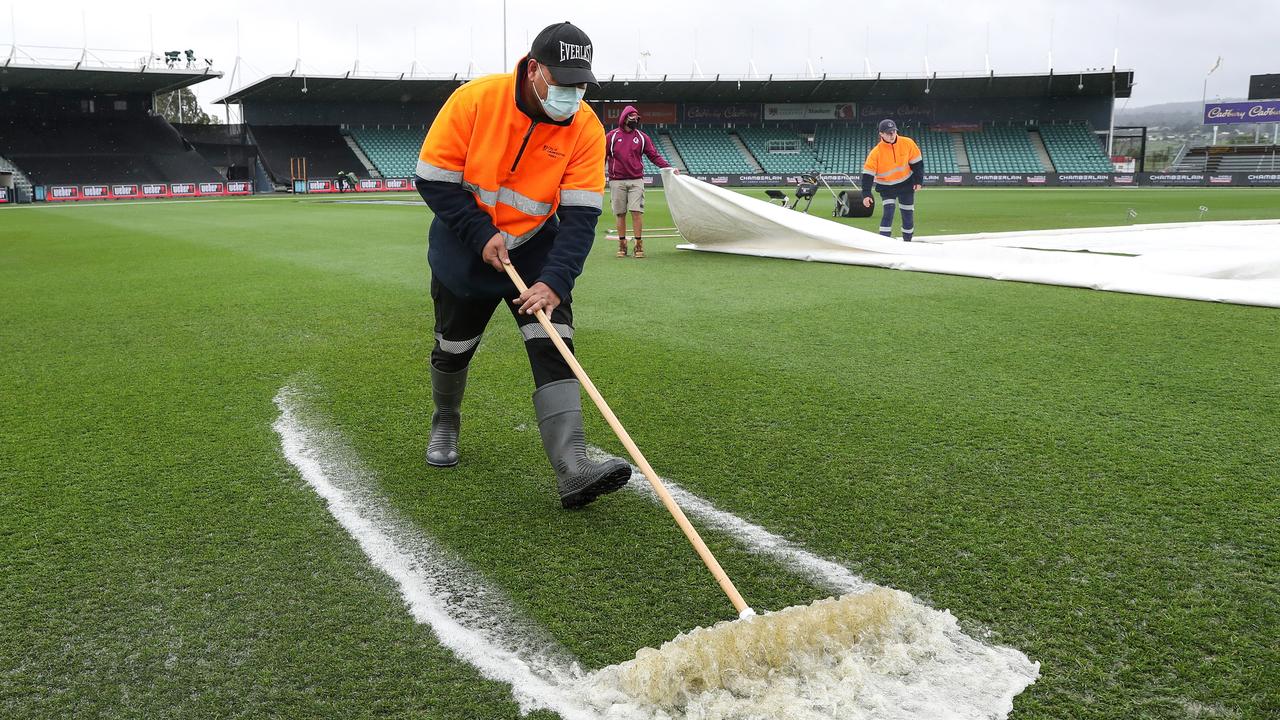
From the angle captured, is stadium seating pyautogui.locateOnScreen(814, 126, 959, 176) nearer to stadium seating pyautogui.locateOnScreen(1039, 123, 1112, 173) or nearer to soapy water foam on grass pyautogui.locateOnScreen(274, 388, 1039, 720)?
stadium seating pyautogui.locateOnScreen(1039, 123, 1112, 173)

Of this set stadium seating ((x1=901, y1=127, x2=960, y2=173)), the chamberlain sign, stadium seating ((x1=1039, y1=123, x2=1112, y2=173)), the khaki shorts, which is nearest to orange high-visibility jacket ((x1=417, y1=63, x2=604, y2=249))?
the khaki shorts

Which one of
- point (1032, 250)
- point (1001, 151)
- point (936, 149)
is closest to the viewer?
point (1032, 250)

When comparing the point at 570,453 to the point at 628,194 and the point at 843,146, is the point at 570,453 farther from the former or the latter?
Answer: the point at 843,146

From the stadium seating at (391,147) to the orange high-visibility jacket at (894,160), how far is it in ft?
124

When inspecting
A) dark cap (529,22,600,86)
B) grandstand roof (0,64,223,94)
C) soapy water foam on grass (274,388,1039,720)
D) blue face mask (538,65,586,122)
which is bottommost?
soapy water foam on grass (274,388,1039,720)

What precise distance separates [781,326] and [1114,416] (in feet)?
8.59

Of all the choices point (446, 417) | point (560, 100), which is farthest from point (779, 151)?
point (560, 100)

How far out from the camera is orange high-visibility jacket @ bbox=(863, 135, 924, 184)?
1237 centimetres

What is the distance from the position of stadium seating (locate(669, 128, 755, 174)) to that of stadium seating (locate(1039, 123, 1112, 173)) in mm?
16665

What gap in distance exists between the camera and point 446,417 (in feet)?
11.9

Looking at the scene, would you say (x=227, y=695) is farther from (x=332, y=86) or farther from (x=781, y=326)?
(x=332, y=86)

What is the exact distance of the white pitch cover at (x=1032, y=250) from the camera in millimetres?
7680

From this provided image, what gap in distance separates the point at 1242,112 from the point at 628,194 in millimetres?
58320

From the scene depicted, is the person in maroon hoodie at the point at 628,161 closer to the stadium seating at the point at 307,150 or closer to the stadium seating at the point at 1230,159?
the stadium seating at the point at 307,150
